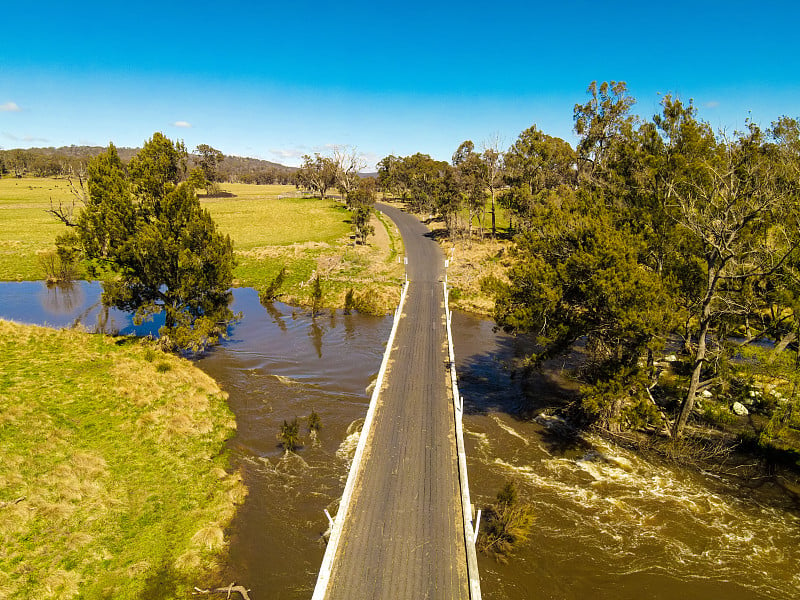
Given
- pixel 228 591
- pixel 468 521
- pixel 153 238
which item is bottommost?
pixel 228 591

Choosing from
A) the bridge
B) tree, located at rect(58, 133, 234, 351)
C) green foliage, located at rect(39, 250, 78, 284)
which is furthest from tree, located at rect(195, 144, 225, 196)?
the bridge

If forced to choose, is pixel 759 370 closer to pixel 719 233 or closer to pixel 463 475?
pixel 719 233

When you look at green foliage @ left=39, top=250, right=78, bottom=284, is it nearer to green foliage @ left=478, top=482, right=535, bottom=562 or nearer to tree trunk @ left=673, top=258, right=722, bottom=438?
green foliage @ left=478, top=482, right=535, bottom=562

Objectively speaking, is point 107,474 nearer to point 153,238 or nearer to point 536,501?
point 153,238

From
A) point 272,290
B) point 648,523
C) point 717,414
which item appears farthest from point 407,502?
point 272,290

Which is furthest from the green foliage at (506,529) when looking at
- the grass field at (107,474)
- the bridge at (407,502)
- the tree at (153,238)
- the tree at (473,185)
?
the tree at (473,185)

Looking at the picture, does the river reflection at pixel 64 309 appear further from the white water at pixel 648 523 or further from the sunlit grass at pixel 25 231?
the white water at pixel 648 523
